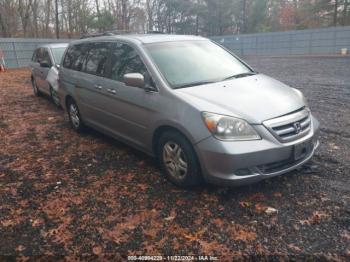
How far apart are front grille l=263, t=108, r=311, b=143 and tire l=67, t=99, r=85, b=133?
383 cm

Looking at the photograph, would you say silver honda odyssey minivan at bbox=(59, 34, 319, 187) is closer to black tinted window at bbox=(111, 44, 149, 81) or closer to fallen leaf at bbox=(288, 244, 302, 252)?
black tinted window at bbox=(111, 44, 149, 81)

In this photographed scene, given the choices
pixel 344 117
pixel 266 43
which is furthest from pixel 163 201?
pixel 266 43

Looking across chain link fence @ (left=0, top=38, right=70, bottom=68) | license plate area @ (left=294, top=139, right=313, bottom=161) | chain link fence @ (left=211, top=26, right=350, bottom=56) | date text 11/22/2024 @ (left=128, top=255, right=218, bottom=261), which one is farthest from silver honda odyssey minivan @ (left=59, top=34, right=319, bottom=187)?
chain link fence @ (left=211, top=26, right=350, bottom=56)

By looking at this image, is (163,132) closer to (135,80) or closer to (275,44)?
(135,80)

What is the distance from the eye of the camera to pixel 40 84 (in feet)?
30.7

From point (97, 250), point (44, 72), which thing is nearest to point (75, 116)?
point (44, 72)

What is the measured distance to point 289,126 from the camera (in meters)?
3.27

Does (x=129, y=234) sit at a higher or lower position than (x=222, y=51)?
lower

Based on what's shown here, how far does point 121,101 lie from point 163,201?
160 centimetres

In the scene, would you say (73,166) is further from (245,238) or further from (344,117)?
(344,117)

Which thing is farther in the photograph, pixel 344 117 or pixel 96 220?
pixel 344 117

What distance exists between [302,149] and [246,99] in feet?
2.65

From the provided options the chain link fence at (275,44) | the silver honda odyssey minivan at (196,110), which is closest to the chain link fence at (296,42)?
the chain link fence at (275,44)

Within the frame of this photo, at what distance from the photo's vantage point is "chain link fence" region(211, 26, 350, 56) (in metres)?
25.3
